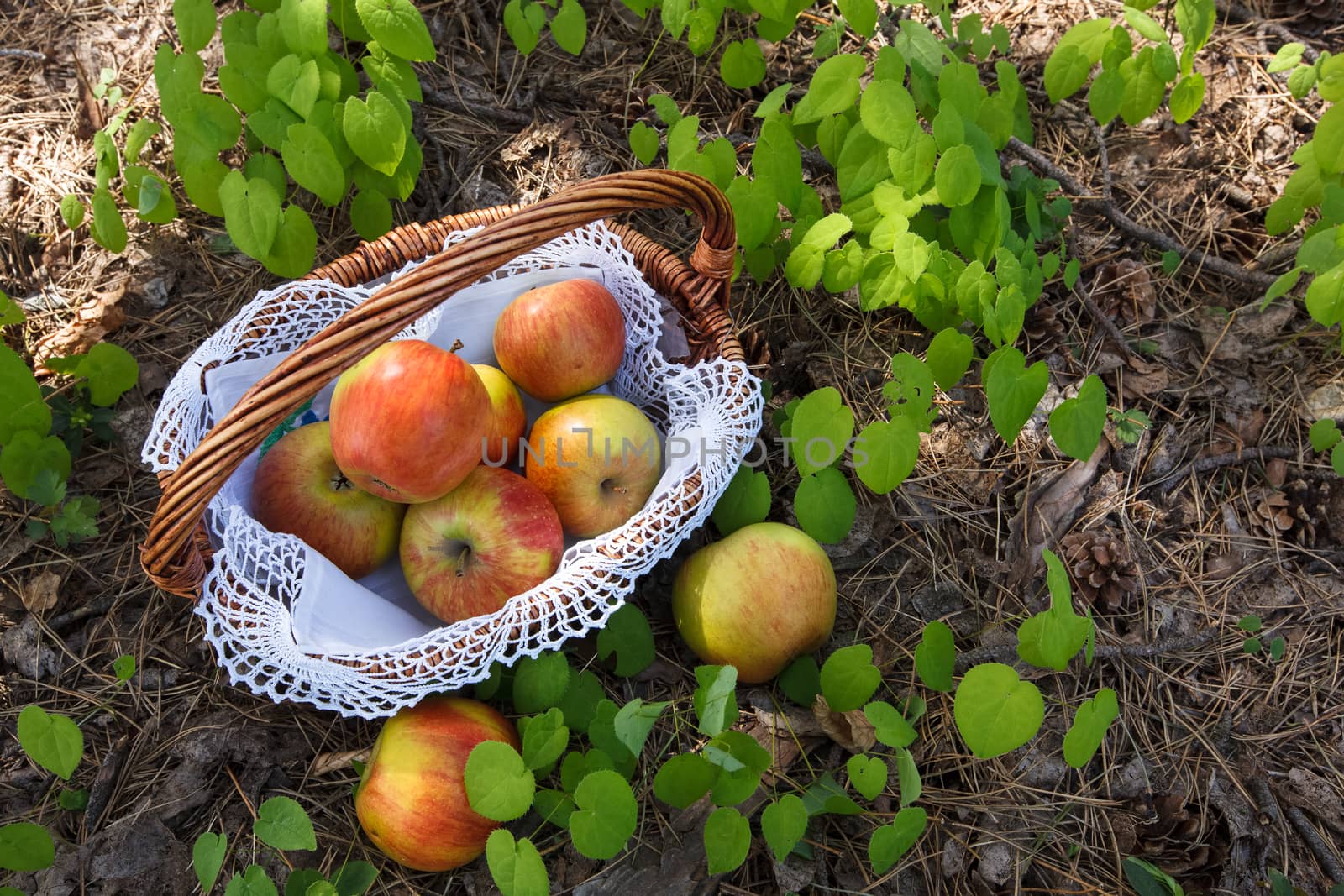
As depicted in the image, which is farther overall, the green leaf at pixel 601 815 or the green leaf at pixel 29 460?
the green leaf at pixel 29 460

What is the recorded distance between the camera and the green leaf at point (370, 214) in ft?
6.61

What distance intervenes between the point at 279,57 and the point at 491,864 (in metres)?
1.73

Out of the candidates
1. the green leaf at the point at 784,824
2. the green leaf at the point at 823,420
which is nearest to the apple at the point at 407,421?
the green leaf at the point at 823,420

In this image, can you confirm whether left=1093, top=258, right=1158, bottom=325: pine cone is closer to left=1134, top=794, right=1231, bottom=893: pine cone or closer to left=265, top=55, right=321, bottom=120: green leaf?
left=1134, top=794, right=1231, bottom=893: pine cone

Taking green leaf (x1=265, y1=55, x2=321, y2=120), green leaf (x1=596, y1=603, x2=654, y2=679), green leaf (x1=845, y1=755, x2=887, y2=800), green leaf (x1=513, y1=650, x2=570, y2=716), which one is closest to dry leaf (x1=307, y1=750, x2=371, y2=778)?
green leaf (x1=513, y1=650, x2=570, y2=716)

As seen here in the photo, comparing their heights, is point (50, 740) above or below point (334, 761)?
above

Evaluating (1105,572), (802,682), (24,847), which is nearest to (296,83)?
(24,847)

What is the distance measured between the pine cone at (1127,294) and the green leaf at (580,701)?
1587 millimetres

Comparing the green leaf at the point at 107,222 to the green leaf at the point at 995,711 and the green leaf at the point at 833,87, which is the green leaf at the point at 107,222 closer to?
the green leaf at the point at 833,87

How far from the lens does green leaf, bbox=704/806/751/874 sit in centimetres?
138

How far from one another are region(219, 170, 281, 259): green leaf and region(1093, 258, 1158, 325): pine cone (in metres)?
1.96

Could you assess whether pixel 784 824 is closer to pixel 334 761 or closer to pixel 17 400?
pixel 334 761

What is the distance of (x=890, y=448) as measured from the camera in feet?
5.01

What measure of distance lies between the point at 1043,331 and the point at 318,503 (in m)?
1.73
